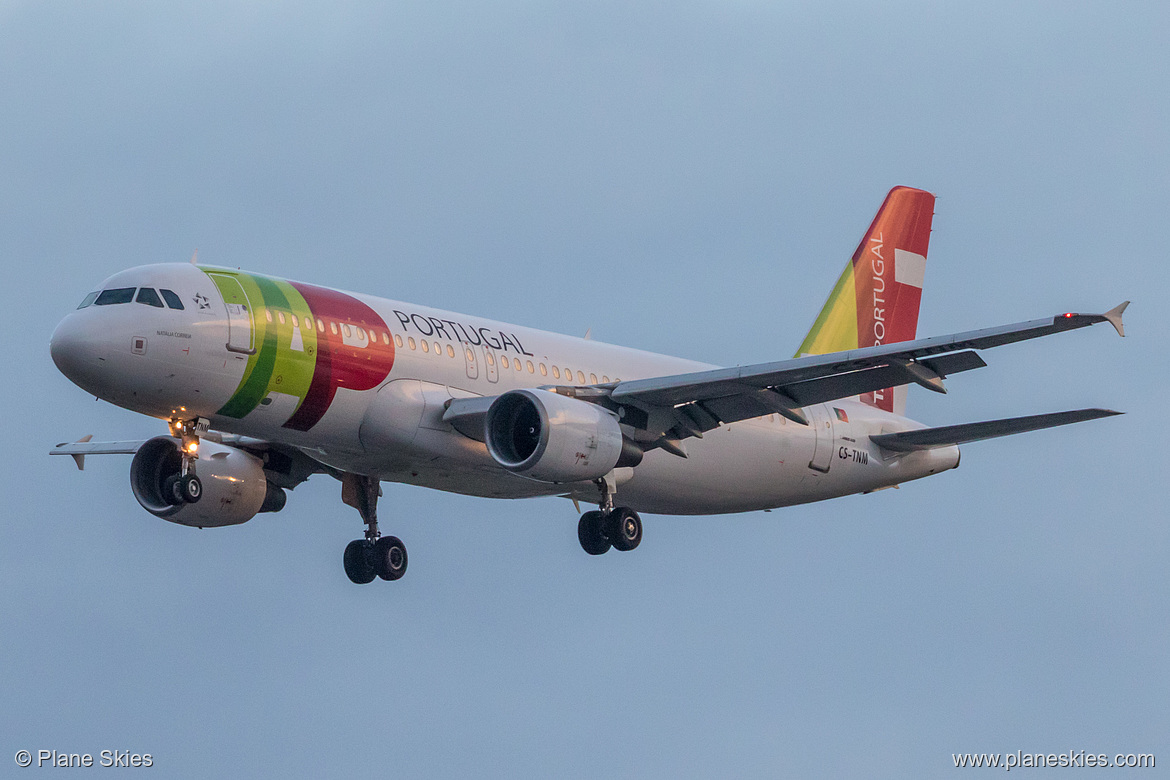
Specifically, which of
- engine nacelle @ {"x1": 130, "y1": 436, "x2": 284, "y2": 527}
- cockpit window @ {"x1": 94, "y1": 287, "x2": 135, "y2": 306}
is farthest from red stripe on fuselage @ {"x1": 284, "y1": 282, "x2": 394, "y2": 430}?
engine nacelle @ {"x1": 130, "y1": 436, "x2": 284, "y2": 527}

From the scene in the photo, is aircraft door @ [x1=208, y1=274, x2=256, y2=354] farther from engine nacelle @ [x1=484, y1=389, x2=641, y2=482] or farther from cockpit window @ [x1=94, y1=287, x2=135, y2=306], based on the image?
engine nacelle @ [x1=484, y1=389, x2=641, y2=482]

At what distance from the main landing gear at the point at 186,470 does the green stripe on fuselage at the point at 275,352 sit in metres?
0.91

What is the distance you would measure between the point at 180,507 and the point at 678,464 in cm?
1083

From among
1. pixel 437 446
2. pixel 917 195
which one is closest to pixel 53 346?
pixel 437 446

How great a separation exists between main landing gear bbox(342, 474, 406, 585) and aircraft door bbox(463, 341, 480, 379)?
4.75 metres

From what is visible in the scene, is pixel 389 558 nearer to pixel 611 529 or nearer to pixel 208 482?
pixel 208 482

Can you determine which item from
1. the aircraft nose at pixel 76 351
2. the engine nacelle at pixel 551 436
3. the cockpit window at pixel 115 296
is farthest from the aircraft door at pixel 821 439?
the aircraft nose at pixel 76 351

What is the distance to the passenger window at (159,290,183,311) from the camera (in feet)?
98.7

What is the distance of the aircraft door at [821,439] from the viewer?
128 feet

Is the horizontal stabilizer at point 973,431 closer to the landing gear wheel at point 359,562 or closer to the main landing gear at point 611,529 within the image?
the main landing gear at point 611,529

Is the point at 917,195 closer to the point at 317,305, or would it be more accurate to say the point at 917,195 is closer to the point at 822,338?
the point at 822,338

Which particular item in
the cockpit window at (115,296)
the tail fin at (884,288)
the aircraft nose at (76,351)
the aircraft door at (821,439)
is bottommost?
the aircraft door at (821,439)

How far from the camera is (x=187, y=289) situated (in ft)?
99.9

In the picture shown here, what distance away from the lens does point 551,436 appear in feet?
103
